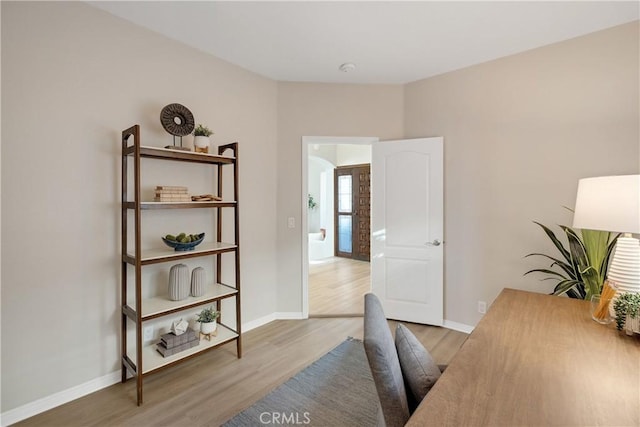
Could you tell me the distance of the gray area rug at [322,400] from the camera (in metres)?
1.81

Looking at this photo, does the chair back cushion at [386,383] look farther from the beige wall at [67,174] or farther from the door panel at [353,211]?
the door panel at [353,211]

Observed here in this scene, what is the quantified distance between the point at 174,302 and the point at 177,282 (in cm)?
15

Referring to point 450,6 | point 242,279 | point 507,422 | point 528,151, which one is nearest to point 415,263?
point 528,151

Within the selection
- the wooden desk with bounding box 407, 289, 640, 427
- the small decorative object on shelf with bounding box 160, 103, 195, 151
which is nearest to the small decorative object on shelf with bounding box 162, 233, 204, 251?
the small decorative object on shelf with bounding box 160, 103, 195, 151

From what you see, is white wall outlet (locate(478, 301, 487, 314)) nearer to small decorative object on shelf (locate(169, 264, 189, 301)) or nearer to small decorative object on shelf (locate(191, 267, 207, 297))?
small decorative object on shelf (locate(191, 267, 207, 297))

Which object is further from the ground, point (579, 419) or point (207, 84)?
point (207, 84)

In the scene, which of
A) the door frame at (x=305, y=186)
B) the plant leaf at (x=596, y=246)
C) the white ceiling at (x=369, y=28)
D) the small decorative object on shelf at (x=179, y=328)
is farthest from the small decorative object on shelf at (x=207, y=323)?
the plant leaf at (x=596, y=246)

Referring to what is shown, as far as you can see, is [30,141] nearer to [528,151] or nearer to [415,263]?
[415,263]

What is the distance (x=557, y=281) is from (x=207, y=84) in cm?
353

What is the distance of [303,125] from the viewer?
3373 millimetres

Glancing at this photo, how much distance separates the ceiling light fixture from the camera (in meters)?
2.92

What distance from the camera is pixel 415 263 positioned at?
3244 millimetres

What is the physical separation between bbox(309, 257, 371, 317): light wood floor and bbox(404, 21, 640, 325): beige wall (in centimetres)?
124

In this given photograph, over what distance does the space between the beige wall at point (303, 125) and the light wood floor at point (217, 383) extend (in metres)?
0.63
